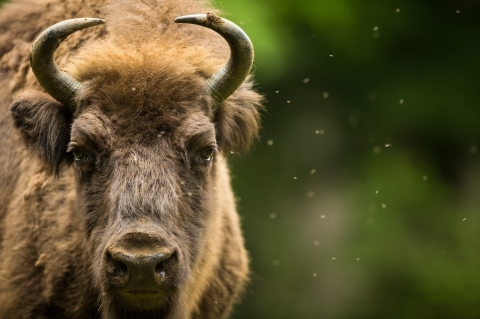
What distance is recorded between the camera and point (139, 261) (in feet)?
8.09

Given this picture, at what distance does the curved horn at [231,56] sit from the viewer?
2.94m

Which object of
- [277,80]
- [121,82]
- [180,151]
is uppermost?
[121,82]

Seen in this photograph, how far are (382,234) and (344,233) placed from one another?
0.69 m

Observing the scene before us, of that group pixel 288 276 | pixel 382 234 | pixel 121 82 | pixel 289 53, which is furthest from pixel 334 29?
pixel 121 82

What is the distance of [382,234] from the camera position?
Result: 8.34 meters

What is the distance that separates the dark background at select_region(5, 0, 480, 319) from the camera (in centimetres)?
778

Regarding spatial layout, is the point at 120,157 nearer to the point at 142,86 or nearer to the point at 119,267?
the point at 142,86

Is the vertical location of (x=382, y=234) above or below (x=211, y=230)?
below

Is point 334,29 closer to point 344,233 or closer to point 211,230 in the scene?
point 344,233

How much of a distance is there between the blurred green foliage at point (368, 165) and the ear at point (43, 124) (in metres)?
4.03

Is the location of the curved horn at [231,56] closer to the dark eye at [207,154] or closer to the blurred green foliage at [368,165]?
the dark eye at [207,154]

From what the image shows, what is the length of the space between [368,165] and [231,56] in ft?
20.2

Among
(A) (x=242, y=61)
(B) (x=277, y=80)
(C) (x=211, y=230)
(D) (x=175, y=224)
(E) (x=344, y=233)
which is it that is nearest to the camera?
(D) (x=175, y=224)

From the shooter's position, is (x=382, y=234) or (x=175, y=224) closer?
(x=175, y=224)
